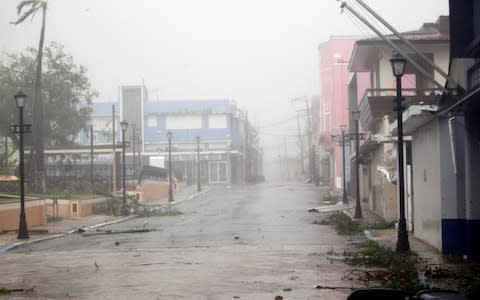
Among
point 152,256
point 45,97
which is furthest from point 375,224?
point 45,97

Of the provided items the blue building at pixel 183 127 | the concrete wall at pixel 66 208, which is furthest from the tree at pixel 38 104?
the blue building at pixel 183 127

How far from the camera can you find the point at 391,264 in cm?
1445

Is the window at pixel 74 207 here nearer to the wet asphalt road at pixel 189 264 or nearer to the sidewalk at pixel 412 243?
the wet asphalt road at pixel 189 264

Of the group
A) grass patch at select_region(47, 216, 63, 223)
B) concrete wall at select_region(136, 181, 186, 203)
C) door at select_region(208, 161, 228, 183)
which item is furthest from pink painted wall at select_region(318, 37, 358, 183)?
grass patch at select_region(47, 216, 63, 223)

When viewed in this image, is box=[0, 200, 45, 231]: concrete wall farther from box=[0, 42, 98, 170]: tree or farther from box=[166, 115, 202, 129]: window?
box=[166, 115, 202, 129]: window

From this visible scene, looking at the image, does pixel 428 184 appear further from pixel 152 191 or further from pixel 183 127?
pixel 183 127

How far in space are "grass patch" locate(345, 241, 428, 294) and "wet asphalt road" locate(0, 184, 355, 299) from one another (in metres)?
0.58

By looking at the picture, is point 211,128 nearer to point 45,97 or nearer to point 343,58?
point 343,58

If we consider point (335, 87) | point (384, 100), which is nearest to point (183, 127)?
point (335, 87)

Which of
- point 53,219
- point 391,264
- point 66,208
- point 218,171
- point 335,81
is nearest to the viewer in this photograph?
point 391,264

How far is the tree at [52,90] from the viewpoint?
54938mm

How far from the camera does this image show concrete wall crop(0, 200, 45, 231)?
2966cm

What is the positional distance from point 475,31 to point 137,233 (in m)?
15.9

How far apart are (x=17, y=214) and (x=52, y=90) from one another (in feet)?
A: 89.5
